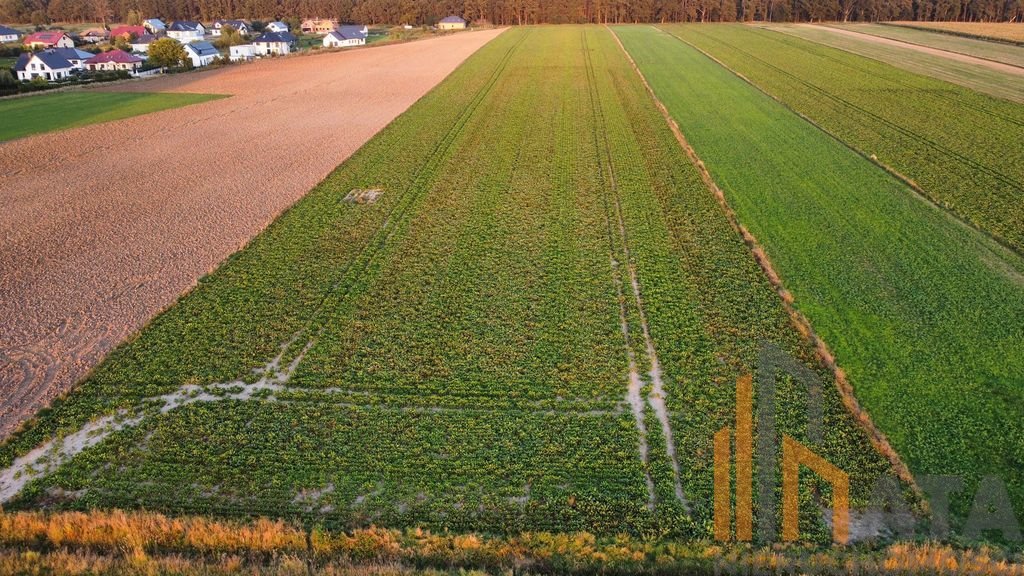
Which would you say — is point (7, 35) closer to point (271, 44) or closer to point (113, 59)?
point (113, 59)

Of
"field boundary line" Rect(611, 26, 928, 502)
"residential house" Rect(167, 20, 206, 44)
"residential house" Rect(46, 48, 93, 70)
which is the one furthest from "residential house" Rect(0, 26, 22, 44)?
"field boundary line" Rect(611, 26, 928, 502)

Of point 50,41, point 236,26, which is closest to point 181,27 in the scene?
point 236,26

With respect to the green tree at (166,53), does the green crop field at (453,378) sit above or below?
below

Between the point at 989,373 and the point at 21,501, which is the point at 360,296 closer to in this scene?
the point at 21,501

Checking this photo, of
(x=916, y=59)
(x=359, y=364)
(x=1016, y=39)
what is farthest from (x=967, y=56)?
(x=359, y=364)

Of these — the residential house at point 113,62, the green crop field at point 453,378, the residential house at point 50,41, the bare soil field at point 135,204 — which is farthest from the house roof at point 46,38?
the green crop field at point 453,378

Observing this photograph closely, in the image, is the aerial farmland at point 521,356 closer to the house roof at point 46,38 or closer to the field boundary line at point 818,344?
the field boundary line at point 818,344
